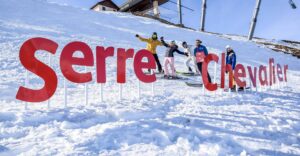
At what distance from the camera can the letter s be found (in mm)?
5785

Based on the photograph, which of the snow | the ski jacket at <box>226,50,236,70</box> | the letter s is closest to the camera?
the snow

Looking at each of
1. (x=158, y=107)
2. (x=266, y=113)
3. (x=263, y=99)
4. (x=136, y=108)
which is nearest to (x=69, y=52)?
(x=136, y=108)

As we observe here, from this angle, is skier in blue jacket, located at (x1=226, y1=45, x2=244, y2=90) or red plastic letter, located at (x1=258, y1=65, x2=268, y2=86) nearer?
skier in blue jacket, located at (x1=226, y1=45, x2=244, y2=90)

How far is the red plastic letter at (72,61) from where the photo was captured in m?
6.39

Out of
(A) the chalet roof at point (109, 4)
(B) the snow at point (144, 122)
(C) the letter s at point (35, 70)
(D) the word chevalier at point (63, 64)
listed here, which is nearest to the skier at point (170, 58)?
(B) the snow at point (144, 122)

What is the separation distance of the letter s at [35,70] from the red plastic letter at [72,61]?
313 millimetres

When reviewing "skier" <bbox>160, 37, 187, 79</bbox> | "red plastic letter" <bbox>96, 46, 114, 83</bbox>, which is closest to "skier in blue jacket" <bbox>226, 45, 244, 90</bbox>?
"skier" <bbox>160, 37, 187, 79</bbox>

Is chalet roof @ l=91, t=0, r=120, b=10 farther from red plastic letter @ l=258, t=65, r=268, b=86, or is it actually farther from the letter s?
the letter s

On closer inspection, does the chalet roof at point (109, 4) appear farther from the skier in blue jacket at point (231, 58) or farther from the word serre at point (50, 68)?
the word serre at point (50, 68)

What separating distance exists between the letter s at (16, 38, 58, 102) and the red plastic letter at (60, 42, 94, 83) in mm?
313

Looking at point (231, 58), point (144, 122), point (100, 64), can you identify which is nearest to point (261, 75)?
point (231, 58)

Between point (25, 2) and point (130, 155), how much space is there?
23633 millimetres

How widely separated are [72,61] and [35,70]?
82cm

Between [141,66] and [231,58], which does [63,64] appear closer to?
[141,66]
